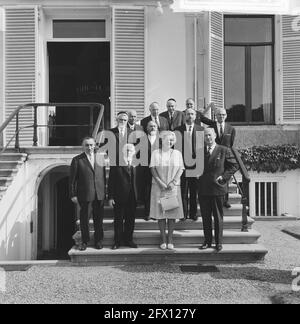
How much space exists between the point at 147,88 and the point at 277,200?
3874 millimetres

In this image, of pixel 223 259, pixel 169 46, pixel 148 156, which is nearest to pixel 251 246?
pixel 223 259

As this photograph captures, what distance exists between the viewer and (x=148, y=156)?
6.89m

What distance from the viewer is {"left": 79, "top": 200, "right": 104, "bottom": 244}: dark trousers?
21.6ft

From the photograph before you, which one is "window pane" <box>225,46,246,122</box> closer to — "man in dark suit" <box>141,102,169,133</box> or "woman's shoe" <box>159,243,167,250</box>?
"man in dark suit" <box>141,102,169,133</box>

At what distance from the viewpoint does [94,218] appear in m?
6.64

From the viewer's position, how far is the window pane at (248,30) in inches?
424

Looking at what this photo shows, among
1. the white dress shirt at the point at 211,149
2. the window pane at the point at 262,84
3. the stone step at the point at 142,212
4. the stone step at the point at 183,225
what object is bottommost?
the stone step at the point at 183,225

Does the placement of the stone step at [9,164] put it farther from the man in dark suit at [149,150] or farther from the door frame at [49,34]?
the man in dark suit at [149,150]

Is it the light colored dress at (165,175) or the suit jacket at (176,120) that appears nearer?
the light colored dress at (165,175)

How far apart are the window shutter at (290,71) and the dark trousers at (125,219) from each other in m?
5.36

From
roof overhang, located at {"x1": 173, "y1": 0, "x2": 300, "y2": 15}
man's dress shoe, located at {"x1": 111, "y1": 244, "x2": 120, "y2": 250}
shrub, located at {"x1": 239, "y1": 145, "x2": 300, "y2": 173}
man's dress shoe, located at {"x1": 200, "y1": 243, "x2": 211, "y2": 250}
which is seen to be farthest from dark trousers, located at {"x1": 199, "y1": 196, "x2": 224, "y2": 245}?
shrub, located at {"x1": 239, "y1": 145, "x2": 300, "y2": 173}

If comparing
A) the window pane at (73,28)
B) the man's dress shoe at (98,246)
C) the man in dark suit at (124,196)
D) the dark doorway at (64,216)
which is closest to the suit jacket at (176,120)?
the man in dark suit at (124,196)

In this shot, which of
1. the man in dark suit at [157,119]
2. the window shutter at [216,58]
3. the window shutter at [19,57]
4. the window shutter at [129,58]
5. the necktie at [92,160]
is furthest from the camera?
the window shutter at [216,58]

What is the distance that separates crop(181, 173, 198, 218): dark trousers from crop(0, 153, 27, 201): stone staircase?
2947 mm
